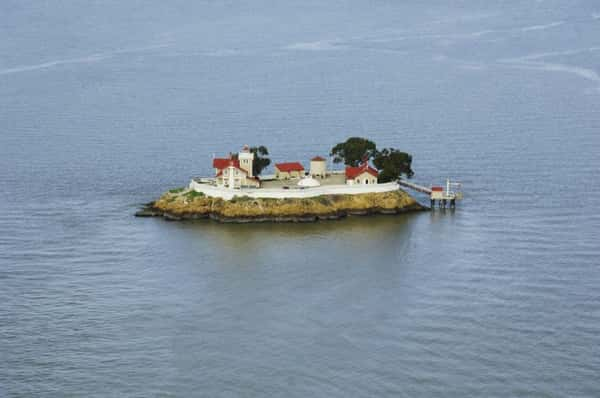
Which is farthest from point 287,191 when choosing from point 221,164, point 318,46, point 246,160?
point 318,46

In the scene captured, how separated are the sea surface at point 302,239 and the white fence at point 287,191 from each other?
2551 millimetres

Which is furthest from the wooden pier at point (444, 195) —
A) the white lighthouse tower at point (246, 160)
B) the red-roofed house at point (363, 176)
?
the white lighthouse tower at point (246, 160)

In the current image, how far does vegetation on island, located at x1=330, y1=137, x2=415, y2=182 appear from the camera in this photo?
195 feet

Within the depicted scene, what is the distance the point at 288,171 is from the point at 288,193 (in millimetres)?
4809

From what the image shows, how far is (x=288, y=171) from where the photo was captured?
60938 mm

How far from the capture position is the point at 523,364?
112ft

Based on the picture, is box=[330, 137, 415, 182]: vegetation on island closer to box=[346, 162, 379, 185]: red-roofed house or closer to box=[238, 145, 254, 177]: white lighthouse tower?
box=[346, 162, 379, 185]: red-roofed house

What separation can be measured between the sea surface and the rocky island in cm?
143

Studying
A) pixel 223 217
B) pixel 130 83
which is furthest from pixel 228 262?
pixel 130 83

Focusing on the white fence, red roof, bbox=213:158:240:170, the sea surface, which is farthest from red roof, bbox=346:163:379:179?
red roof, bbox=213:158:240:170

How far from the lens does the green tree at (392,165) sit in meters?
59.2

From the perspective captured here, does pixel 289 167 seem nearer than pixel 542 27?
Yes

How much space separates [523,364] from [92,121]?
55.9 meters

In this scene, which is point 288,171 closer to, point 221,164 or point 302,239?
point 221,164
